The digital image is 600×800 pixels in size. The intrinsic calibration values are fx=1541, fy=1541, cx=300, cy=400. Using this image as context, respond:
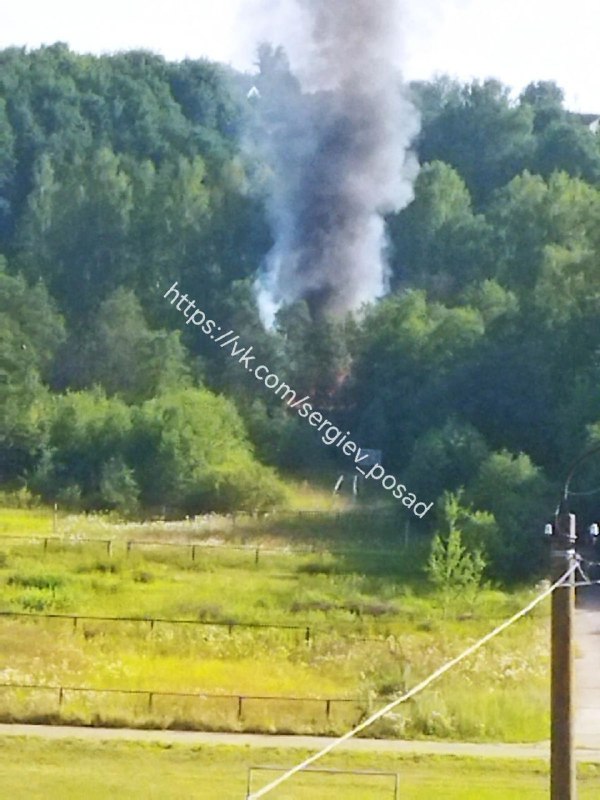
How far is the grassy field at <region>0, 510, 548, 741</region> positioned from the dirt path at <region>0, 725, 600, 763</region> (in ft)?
0.66

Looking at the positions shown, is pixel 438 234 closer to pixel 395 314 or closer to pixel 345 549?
pixel 395 314

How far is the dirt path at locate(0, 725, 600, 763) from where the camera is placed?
1124cm

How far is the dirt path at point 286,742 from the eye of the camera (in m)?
11.2

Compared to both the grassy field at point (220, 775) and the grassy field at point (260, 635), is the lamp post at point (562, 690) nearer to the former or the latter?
the grassy field at point (220, 775)

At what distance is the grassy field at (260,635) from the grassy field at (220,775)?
2.66ft

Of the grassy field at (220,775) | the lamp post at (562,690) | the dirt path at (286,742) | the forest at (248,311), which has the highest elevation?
the forest at (248,311)

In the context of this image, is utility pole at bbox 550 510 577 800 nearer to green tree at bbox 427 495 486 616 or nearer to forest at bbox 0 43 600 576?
green tree at bbox 427 495 486 616

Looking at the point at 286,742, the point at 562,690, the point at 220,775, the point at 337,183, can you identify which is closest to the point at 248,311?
the point at 337,183

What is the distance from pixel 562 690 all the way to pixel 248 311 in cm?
1987

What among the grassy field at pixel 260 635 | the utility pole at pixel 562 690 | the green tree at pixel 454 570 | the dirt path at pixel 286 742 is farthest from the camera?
the green tree at pixel 454 570

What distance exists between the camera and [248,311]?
2566cm

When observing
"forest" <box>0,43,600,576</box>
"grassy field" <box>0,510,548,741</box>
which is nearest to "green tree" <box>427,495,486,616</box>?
"grassy field" <box>0,510,548,741</box>

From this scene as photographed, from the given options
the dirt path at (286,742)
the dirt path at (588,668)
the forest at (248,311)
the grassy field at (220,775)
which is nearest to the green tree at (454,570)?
the forest at (248,311)

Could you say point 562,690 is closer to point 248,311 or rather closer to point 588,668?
point 588,668
